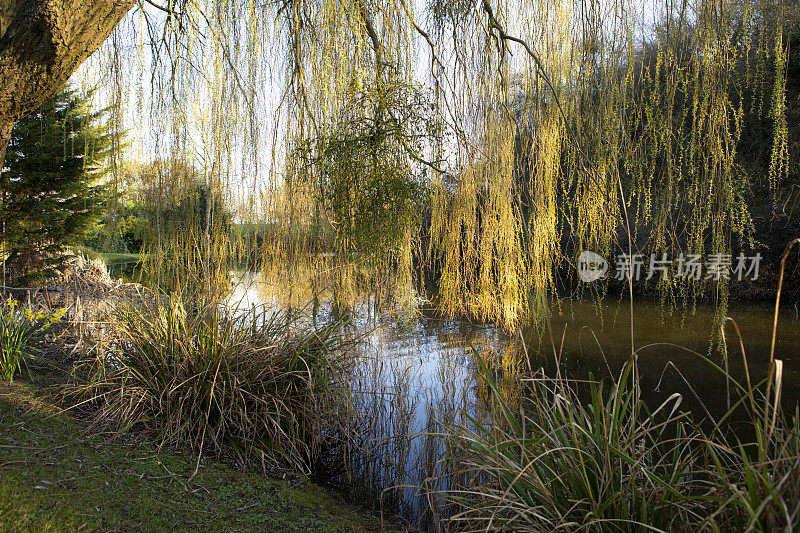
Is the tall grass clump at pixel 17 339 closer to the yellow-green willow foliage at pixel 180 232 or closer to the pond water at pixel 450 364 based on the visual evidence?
the yellow-green willow foliage at pixel 180 232

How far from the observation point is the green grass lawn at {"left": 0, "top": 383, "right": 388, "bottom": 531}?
146 centimetres

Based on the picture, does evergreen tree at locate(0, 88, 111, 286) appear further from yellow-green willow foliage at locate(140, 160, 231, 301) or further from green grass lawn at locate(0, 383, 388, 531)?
green grass lawn at locate(0, 383, 388, 531)

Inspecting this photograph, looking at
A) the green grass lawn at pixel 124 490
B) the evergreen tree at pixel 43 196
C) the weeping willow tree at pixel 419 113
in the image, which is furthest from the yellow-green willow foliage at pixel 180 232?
the evergreen tree at pixel 43 196

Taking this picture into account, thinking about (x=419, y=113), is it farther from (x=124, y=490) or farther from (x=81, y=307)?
(x=81, y=307)

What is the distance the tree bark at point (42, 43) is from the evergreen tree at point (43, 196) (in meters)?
4.46

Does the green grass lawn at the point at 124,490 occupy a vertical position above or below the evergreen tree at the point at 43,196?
below

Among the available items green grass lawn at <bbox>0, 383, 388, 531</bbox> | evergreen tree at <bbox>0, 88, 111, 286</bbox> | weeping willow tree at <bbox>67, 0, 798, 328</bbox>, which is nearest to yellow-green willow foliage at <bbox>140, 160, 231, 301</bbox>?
weeping willow tree at <bbox>67, 0, 798, 328</bbox>

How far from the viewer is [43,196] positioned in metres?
6.34

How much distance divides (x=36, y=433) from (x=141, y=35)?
7.12 feet

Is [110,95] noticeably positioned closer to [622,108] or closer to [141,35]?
[141,35]

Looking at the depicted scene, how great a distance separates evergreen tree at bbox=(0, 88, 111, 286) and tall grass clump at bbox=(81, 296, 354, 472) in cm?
460

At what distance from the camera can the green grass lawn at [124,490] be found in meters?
1.46

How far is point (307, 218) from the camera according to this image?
11.9ft

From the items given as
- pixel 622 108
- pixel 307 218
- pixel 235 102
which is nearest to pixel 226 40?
pixel 235 102
